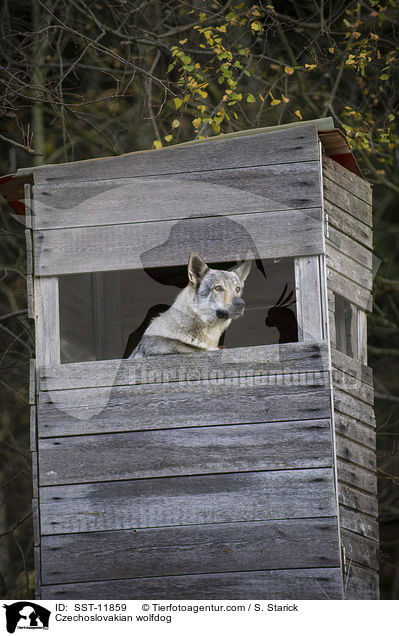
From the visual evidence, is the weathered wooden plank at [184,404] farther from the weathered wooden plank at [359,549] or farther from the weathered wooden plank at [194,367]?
the weathered wooden plank at [359,549]

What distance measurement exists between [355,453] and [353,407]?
0.30 meters

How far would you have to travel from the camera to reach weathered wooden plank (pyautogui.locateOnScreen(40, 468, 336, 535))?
16.1 feet

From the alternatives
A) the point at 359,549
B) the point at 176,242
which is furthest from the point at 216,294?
the point at 359,549

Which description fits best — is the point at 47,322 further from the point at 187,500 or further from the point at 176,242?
the point at 187,500

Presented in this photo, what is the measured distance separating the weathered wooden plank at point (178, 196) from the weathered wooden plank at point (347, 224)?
0.95ft

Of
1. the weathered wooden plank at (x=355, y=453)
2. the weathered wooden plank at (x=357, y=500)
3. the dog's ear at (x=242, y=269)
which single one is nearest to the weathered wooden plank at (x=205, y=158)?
the dog's ear at (x=242, y=269)

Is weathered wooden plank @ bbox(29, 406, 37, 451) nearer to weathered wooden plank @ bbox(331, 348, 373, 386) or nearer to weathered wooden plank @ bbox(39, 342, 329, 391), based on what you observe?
weathered wooden plank @ bbox(39, 342, 329, 391)

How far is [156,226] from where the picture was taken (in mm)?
5367

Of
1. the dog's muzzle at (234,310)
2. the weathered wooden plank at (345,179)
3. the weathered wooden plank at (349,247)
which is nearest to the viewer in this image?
the weathered wooden plank at (349,247)

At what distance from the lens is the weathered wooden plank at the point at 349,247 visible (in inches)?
215

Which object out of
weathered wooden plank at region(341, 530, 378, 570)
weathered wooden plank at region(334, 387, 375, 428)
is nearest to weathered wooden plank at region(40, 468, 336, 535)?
weathered wooden plank at region(341, 530, 378, 570)

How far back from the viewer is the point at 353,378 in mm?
5602

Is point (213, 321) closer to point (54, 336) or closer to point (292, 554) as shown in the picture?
point (54, 336)
